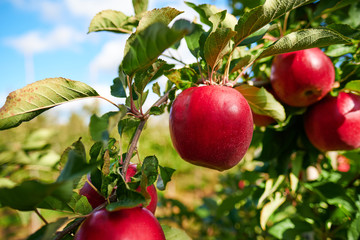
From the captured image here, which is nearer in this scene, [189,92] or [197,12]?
[189,92]

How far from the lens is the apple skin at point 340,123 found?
33.3 inches

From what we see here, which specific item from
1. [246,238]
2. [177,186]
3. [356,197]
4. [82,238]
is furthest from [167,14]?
[177,186]

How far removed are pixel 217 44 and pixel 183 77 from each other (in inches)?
5.2

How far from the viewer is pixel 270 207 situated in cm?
102

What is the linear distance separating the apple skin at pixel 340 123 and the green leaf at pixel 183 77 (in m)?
0.44

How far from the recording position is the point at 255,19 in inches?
21.7

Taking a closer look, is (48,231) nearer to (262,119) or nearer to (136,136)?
(136,136)

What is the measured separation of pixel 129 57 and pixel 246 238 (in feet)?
4.35

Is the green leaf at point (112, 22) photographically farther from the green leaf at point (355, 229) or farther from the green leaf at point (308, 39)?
the green leaf at point (355, 229)

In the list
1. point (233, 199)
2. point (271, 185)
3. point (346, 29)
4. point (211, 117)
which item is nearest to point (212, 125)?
point (211, 117)

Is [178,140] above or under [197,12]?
under

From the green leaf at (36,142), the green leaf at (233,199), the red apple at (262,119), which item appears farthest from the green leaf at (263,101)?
the green leaf at (36,142)

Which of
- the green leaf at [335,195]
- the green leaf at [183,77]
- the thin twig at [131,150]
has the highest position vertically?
the green leaf at [183,77]

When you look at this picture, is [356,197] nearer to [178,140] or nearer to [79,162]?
[178,140]
